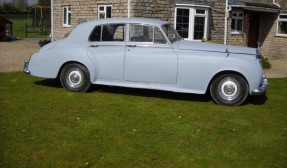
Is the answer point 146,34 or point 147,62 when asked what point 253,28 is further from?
point 147,62

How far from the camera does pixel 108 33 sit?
8.43m

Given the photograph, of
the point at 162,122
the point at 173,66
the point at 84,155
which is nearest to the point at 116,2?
the point at 173,66

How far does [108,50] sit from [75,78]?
41.0 inches

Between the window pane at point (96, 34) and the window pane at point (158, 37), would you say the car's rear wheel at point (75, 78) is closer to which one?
the window pane at point (96, 34)

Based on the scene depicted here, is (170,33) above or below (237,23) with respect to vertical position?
below

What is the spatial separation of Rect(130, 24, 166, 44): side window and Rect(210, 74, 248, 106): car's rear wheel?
4.66 ft

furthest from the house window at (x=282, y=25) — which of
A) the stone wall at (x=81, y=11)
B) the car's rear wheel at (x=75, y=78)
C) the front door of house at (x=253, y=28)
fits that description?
the car's rear wheel at (x=75, y=78)

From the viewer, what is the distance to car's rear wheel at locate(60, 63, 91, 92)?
27.9ft

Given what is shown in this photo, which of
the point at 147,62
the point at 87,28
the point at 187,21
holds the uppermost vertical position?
the point at 187,21

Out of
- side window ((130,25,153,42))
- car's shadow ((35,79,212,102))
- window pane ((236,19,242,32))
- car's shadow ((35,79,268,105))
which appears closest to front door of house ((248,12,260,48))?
window pane ((236,19,242,32))

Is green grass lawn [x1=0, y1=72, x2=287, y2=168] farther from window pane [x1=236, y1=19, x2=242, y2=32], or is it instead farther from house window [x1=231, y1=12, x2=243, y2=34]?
window pane [x1=236, y1=19, x2=242, y2=32]

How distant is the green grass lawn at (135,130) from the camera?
15.7 ft

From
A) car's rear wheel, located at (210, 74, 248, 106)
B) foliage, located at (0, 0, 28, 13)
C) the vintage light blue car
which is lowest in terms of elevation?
car's rear wheel, located at (210, 74, 248, 106)

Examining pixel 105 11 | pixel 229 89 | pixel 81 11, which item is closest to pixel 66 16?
pixel 81 11
